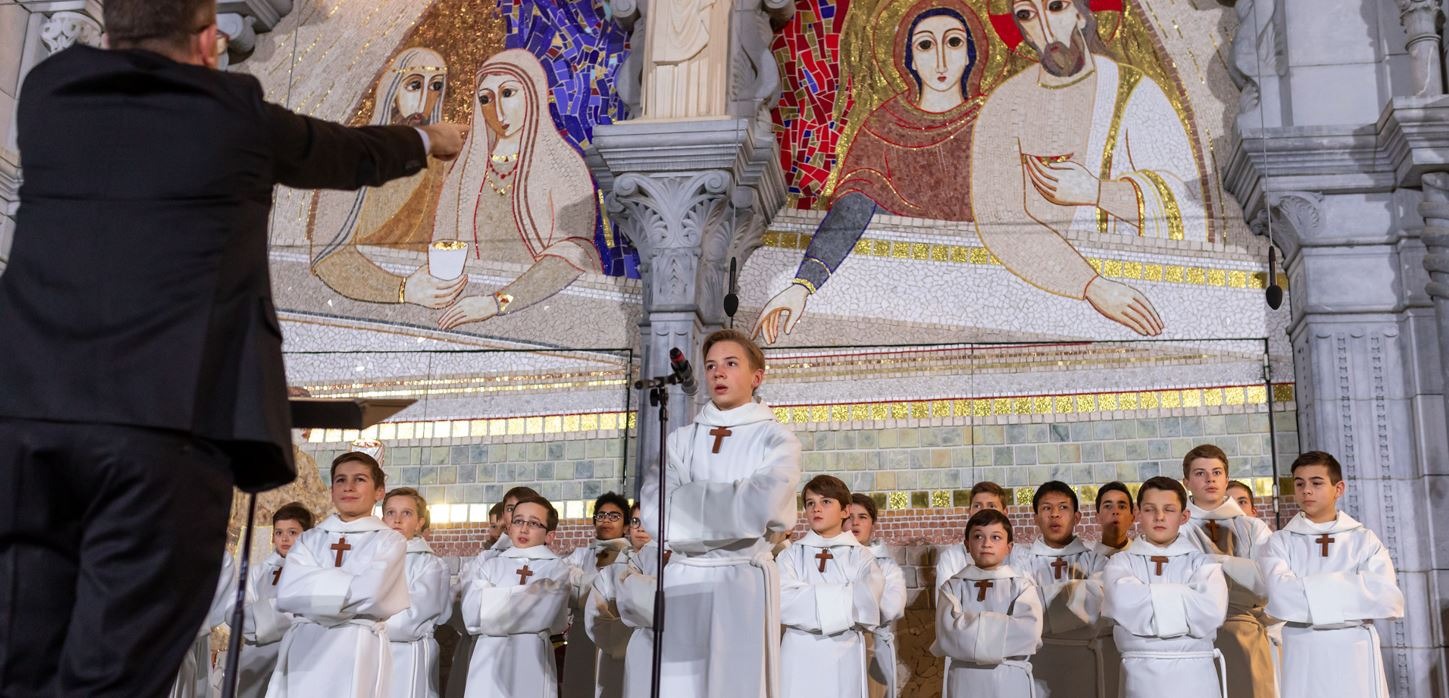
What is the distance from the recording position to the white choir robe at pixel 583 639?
713cm

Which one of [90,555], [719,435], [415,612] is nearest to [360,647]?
[415,612]

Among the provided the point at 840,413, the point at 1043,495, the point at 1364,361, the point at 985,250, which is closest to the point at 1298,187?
the point at 1364,361

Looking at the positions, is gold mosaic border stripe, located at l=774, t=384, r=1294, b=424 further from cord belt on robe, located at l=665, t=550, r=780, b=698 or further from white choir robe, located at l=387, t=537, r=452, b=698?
cord belt on robe, located at l=665, t=550, r=780, b=698

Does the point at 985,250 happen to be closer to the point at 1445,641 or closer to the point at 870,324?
the point at 870,324

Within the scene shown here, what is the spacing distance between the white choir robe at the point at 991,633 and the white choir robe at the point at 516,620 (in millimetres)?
1800

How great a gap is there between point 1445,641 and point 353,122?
263 inches

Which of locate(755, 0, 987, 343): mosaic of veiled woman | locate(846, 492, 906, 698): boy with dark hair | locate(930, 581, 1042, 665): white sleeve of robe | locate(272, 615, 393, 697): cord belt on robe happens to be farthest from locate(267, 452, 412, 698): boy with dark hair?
locate(755, 0, 987, 343): mosaic of veiled woman

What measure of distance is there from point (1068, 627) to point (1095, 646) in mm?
193

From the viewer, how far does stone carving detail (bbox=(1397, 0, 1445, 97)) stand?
705 centimetres

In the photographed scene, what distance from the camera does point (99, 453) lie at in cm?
209

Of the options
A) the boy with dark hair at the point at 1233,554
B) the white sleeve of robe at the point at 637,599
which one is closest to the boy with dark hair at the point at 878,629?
the boy with dark hair at the point at 1233,554

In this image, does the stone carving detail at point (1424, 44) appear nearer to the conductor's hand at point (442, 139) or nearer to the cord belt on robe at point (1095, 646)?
the cord belt on robe at point (1095, 646)

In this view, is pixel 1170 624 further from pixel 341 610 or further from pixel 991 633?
pixel 341 610

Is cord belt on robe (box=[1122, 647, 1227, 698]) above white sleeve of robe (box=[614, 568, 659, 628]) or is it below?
below
